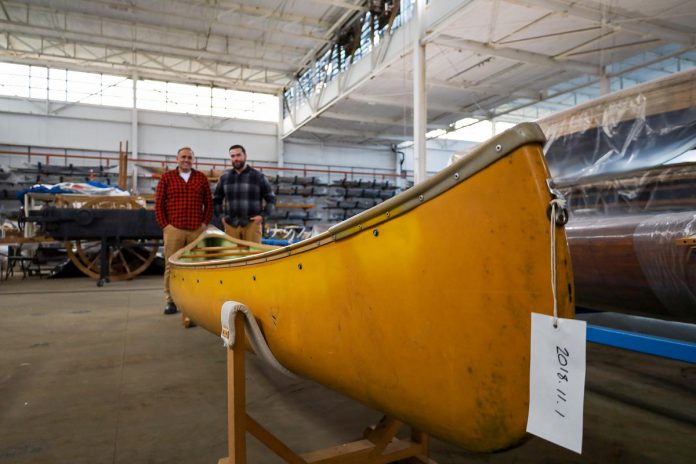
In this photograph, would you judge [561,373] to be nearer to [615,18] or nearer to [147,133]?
[615,18]

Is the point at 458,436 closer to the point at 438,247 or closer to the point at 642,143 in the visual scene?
the point at 438,247

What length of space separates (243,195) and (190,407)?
2129mm

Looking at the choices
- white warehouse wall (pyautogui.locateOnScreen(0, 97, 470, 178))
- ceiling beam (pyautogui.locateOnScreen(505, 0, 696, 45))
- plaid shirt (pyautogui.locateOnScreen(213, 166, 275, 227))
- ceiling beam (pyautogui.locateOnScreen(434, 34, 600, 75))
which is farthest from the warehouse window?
plaid shirt (pyautogui.locateOnScreen(213, 166, 275, 227))

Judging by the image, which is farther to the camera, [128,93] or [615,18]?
[128,93]

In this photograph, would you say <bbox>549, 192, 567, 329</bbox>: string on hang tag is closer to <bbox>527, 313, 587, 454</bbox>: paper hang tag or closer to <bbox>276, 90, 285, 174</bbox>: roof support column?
<bbox>527, 313, 587, 454</bbox>: paper hang tag

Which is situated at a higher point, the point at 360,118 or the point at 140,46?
the point at 140,46

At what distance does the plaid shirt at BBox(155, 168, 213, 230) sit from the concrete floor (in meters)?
1.02

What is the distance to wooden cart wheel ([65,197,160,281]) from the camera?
6.48m

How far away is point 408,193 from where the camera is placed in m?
0.95

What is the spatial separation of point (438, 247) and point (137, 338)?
2.96 m

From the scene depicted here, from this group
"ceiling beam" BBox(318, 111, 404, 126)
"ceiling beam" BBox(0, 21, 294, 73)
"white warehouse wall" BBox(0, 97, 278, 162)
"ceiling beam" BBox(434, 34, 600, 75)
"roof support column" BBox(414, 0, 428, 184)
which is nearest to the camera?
"roof support column" BBox(414, 0, 428, 184)

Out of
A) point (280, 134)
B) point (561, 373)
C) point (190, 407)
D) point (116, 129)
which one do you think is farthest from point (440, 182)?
point (280, 134)

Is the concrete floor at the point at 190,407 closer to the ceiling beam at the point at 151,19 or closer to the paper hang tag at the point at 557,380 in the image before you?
the paper hang tag at the point at 557,380

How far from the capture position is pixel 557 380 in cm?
74
